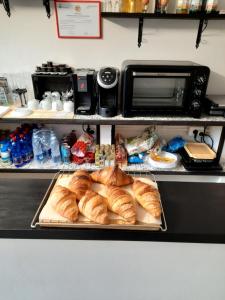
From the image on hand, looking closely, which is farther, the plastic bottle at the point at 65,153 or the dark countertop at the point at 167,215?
the plastic bottle at the point at 65,153

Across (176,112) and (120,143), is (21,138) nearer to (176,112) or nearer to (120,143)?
(120,143)

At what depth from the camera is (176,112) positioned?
146 cm

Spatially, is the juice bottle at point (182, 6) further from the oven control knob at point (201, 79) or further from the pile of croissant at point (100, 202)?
the pile of croissant at point (100, 202)

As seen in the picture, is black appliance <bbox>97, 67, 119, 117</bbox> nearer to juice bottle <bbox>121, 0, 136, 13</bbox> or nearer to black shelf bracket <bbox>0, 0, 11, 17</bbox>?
juice bottle <bbox>121, 0, 136, 13</bbox>

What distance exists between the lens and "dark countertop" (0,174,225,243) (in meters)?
0.63

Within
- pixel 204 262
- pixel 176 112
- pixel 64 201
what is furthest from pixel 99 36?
pixel 204 262

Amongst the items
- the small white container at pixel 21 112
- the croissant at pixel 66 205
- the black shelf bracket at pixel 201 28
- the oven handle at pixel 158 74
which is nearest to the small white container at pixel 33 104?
the small white container at pixel 21 112

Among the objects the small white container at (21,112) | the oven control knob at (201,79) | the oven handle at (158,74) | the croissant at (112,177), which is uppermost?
the oven handle at (158,74)

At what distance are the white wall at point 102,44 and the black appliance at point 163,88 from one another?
25cm

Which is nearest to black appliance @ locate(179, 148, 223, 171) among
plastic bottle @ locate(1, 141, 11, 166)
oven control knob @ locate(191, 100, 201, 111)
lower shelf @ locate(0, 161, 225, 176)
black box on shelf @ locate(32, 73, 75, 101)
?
lower shelf @ locate(0, 161, 225, 176)

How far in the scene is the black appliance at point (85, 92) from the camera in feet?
4.66

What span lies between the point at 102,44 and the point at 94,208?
4.48ft

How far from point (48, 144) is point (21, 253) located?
1130mm

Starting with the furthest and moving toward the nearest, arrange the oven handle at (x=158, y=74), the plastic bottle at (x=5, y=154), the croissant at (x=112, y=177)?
the plastic bottle at (x=5, y=154)
the oven handle at (x=158, y=74)
the croissant at (x=112, y=177)
